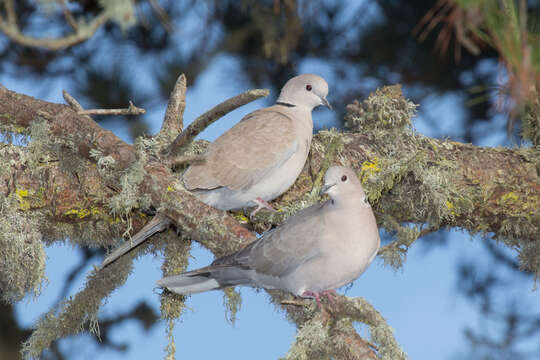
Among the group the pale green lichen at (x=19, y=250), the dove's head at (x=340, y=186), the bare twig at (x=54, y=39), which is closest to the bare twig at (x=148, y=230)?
the pale green lichen at (x=19, y=250)

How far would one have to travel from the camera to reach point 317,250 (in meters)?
2.66

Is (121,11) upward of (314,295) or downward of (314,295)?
downward

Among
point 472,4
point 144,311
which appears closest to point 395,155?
point 472,4

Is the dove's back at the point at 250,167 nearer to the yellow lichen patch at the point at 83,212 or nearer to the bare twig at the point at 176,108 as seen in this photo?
the bare twig at the point at 176,108

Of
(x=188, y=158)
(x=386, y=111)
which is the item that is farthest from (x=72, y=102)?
(x=386, y=111)

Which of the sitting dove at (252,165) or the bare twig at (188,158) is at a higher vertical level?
the sitting dove at (252,165)

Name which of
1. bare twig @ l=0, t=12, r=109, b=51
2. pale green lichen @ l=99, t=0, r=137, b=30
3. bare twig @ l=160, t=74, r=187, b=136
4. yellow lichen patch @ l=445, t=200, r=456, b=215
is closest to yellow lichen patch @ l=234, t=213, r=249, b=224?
bare twig @ l=160, t=74, r=187, b=136

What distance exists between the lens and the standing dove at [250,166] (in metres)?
3.36

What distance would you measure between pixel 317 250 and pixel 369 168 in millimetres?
1361

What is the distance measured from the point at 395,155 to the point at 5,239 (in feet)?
7.67

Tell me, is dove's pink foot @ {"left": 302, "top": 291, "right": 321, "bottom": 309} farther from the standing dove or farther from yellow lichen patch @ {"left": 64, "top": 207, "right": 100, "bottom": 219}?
yellow lichen patch @ {"left": 64, "top": 207, "right": 100, "bottom": 219}

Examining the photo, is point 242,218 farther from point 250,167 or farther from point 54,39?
point 54,39

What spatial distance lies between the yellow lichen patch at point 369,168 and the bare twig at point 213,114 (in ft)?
3.80

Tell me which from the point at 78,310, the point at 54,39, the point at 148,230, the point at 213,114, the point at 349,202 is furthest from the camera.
Answer: the point at 78,310
